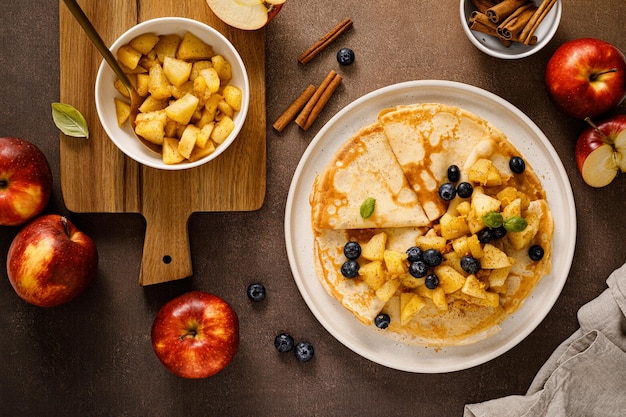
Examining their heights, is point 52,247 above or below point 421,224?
below

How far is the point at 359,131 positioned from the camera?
8.11ft

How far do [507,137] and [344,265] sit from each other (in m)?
0.85

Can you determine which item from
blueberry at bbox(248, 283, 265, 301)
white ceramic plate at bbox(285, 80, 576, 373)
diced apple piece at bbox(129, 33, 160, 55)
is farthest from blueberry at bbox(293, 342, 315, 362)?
diced apple piece at bbox(129, 33, 160, 55)

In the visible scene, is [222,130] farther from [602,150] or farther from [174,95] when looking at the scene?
[602,150]

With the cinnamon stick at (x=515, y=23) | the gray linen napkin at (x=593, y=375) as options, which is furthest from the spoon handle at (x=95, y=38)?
the gray linen napkin at (x=593, y=375)

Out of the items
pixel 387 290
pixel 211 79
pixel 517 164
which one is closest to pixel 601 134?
pixel 517 164

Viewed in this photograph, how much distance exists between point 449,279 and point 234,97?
1061 mm

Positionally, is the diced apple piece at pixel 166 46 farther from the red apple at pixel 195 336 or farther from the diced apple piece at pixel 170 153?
the red apple at pixel 195 336

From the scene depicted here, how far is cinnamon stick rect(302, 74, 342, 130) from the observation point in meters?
2.52

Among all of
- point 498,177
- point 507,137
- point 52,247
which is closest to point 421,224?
point 498,177

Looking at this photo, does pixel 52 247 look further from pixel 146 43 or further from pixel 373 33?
pixel 373 33

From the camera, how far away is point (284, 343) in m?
2.56

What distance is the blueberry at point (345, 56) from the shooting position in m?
2.52

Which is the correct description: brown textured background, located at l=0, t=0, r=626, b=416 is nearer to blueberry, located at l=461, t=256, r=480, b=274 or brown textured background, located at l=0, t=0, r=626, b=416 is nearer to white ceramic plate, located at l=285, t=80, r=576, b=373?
white ceramic plate, located at l=285, t=80, r=576, b=373
